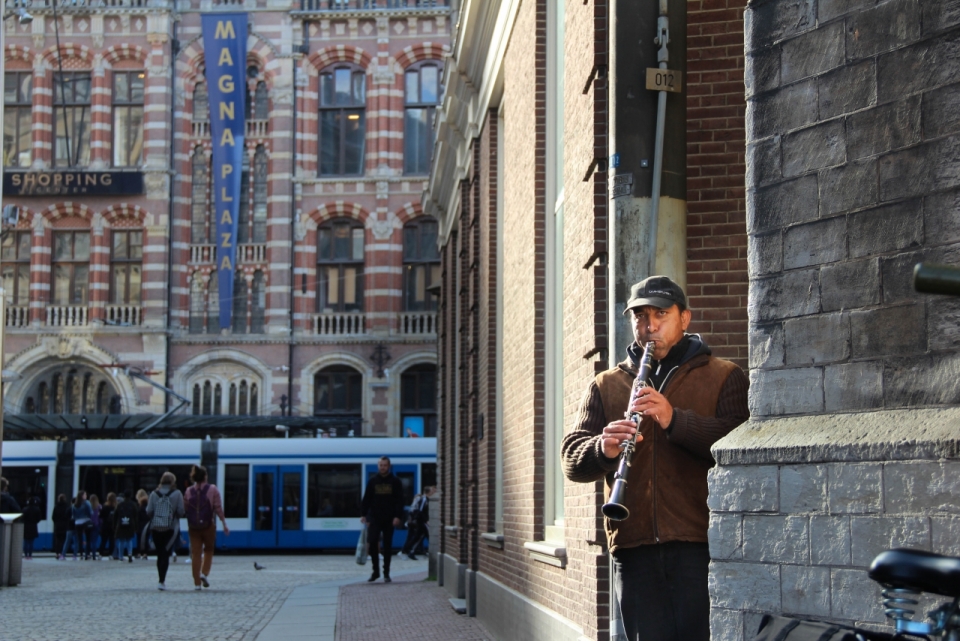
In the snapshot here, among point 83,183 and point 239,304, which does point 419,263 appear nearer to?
point 239,304

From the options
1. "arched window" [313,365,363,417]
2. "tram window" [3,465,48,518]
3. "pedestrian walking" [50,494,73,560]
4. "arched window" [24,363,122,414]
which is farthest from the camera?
"arched window" [313,365,363,417]

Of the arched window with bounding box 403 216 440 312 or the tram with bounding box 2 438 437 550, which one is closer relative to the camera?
the tram with bounding box 2 438 437 550

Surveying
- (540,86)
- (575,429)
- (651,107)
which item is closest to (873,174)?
(575,429)

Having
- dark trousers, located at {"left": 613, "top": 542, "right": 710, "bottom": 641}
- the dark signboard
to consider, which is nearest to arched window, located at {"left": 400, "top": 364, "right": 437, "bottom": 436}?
the dark signboard

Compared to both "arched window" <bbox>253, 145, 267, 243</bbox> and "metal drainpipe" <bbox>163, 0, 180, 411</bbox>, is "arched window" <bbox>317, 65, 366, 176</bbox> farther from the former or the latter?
"metal drainpipe" <bbox>163, 0, 180, 411</bbox>

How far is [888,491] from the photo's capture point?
371 centimetres

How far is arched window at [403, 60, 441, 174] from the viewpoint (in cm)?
4031

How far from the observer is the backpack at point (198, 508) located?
1644cm

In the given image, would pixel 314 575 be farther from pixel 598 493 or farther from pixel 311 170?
pixel 311 170

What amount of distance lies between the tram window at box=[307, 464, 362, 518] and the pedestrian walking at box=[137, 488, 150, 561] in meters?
3.69

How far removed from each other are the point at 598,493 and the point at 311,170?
111ft

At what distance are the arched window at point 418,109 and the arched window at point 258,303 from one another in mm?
5620

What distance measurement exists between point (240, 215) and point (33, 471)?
11407mm

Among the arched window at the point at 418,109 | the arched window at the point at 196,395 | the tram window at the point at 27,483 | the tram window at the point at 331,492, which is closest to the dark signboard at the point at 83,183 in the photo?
the arched window at the point at 196,395
